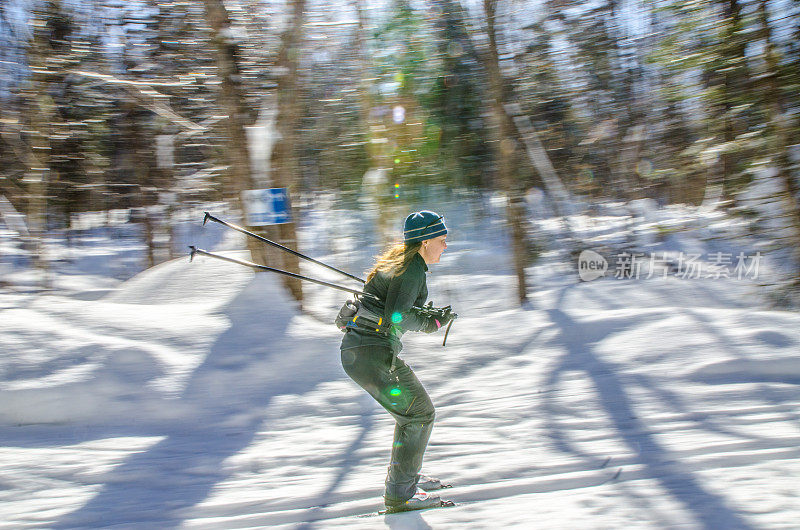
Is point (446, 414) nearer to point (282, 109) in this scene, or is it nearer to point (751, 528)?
point (751, 528)

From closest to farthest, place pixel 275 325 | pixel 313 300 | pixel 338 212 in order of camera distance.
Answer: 1. pixel 275 325
2. pixel 313 300
3. pixel 338 212

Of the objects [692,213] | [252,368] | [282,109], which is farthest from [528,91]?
[252,368]

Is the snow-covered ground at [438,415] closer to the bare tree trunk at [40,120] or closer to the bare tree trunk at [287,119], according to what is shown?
the bare tree trunk at [287,119]

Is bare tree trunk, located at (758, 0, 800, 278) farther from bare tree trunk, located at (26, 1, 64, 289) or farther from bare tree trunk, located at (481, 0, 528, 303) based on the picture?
bare tree trunk, located at (26, 1, 64, 289)

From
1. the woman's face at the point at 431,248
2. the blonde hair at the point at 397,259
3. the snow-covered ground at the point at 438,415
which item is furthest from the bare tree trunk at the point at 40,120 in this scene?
the woman's face at the point at 431,248

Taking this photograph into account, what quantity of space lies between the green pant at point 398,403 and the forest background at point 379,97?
5475 mm

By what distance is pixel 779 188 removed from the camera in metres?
7.00

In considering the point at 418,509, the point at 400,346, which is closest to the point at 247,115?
the point at 400,346

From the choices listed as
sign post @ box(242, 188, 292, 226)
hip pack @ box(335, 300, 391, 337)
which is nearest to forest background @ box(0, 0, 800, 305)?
sign post @ box(242, 188, 292, 226)

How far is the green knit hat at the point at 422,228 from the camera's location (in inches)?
126

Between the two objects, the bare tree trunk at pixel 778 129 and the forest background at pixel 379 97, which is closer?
the bare tree trunk at pixel 778 129

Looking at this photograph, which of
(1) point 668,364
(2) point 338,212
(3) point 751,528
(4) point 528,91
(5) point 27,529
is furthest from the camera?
(2) point 338,212

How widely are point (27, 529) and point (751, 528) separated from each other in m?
3.32

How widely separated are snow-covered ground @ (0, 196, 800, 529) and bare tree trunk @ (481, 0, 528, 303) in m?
1.65
